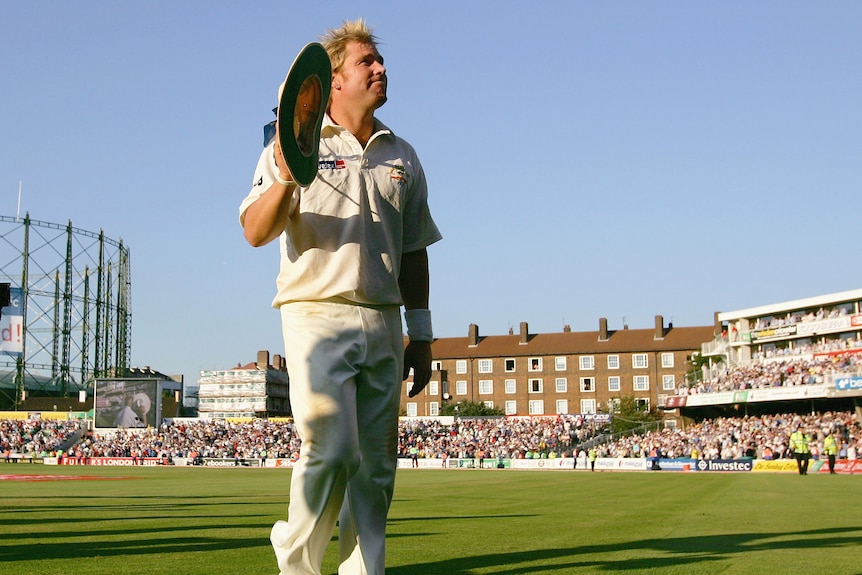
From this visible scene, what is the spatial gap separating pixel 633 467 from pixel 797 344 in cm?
2961

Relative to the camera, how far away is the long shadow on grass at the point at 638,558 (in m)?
6.37

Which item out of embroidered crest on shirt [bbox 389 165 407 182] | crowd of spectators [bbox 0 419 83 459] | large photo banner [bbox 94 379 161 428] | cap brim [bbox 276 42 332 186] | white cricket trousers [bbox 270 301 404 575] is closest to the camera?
cap brim [bbox 276 42 332 186]

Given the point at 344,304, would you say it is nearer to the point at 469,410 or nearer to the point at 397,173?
the point at 397,173

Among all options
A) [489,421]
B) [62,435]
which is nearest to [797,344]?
[489,421]

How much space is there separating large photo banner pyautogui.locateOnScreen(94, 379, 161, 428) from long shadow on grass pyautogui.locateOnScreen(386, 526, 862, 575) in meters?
64.4

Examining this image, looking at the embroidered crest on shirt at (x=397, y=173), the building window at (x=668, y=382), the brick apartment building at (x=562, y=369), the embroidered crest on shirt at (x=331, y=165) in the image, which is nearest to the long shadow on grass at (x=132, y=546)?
the embroidered crest on shirt at (x=331, y=165)

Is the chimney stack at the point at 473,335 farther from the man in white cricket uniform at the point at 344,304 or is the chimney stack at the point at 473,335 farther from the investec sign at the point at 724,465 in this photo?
the man in white cricket uniform at the point at 344,304

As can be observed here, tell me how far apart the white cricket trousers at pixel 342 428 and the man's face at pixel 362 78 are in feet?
3.47

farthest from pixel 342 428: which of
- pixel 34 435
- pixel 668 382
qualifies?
pixel 668 382

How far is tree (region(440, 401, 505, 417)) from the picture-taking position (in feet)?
332

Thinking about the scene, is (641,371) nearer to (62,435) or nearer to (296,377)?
(62,435)

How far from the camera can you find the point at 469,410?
102 m

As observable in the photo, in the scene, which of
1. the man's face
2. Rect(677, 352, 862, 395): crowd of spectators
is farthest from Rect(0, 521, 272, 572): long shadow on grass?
Rect(677, 352, 862, 395): crowd of spectators

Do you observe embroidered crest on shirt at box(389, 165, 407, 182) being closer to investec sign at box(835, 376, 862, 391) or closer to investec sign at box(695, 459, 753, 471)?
investec sign at box(695, 459, 753, 471)
